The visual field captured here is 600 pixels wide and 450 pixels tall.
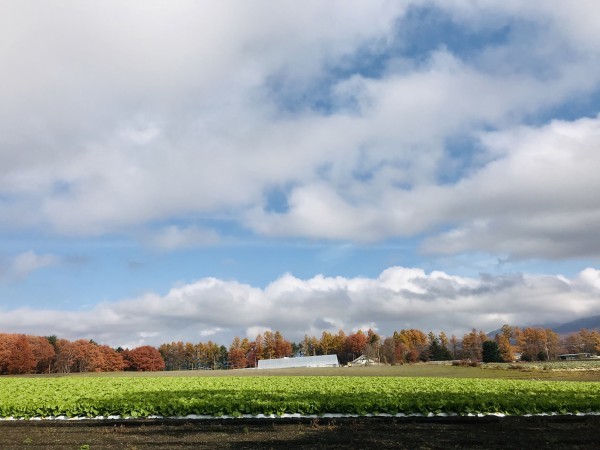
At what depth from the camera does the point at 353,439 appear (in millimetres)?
18141

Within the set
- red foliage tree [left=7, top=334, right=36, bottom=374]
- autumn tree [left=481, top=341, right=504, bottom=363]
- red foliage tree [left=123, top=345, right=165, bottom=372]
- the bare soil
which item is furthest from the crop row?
red foliage tree [left=7, top=334, right=36, bottom=374]

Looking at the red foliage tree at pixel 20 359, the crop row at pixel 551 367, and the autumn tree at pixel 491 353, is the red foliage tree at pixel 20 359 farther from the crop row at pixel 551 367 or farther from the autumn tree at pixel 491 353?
the autumn tree at pixel 491 353

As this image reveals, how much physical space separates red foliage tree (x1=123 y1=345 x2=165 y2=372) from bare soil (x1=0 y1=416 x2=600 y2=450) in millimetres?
157838

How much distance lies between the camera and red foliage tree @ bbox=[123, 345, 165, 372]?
170m

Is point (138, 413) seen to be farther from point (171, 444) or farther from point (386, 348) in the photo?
point (386, 348)

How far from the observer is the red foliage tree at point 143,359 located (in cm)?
17000

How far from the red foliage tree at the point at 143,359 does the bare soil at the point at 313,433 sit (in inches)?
6214

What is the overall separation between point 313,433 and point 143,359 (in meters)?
166

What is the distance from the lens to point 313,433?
19562 mm

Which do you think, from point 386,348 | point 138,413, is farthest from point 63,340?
point 138,413

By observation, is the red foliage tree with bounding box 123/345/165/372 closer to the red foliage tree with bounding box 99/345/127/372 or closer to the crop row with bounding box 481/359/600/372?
the red foliage tree with bounding box 99/345/127/372

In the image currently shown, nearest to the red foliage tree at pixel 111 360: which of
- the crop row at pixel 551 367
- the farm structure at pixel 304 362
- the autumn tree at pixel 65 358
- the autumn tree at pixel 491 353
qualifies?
the autumn tree at pixel 65 358

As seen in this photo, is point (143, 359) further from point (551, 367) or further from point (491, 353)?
point (551, 367)

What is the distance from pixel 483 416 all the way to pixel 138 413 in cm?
1845
